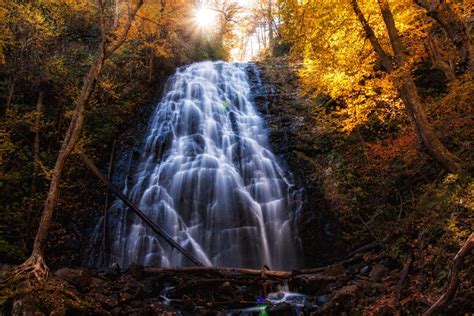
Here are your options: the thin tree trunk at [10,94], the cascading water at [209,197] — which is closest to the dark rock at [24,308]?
the cascading water at [209,197]

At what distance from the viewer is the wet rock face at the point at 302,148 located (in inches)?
432

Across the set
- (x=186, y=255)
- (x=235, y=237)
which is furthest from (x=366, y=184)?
(x=186, y=255)

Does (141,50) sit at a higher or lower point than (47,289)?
higher

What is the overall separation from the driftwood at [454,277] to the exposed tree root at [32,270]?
23.0ft

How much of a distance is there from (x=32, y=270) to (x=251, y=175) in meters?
8.02

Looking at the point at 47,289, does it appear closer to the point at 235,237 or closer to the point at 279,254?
the point at 235,237

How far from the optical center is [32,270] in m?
6.98

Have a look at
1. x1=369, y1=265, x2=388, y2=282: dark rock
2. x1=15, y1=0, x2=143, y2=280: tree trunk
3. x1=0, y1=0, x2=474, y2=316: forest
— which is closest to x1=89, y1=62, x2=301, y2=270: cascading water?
x1=0, y1=0, x2=474, y2=316: forest

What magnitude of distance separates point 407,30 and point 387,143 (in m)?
3.71

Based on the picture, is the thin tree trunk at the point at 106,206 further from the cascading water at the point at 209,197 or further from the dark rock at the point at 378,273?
the dark rock at the point at 378,273

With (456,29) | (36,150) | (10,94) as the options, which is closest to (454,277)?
(456,29)

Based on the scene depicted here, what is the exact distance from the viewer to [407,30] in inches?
437

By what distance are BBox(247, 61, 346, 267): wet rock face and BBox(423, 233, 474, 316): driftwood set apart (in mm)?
5851

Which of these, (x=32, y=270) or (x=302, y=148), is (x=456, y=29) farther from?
(x=32, y=270)
